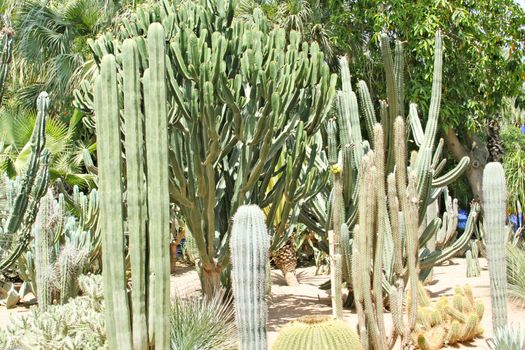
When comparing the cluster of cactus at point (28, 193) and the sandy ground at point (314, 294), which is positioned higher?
the cluster of cactus at point (28, 193)

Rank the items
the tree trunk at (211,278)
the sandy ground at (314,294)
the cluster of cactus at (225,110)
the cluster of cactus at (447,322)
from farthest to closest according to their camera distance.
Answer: the tree trunk at (211,278)
the sandy ground at (314,294)
the cluster of cactus at (225,110)
the cluster of cactus at (447,322)

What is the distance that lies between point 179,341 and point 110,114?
2.16 metres

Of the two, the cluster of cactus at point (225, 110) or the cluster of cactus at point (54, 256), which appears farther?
the cluster of cactus at point (54, 256)

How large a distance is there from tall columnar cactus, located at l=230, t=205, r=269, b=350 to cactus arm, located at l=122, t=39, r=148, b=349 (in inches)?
42.7

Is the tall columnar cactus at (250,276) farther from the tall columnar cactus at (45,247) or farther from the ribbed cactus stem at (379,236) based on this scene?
the tall columnar cactus at (45,247)

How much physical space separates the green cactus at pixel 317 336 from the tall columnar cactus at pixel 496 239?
1.55 metres

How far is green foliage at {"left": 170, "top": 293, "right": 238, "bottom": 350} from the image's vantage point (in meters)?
6.07

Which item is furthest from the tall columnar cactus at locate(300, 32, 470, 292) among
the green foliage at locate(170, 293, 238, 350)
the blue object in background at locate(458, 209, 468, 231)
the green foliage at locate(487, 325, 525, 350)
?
the blue object in background at locate(458, 209, 468, 231)

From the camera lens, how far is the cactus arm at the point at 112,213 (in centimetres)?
500

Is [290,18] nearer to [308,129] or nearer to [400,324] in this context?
[308,129]

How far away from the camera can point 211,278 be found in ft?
27.3

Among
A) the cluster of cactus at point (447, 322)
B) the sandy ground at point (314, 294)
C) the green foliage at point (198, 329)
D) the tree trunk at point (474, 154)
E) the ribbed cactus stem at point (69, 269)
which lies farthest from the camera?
the tree trunk at point (474, 154)

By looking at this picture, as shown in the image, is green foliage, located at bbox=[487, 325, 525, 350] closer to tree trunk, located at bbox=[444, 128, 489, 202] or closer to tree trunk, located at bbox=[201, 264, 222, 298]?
tree trunk, located at bbox=[201, 264, 222, 298]

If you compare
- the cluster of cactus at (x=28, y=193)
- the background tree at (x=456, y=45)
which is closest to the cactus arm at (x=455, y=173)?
the background tree at (x=456, y=45)
